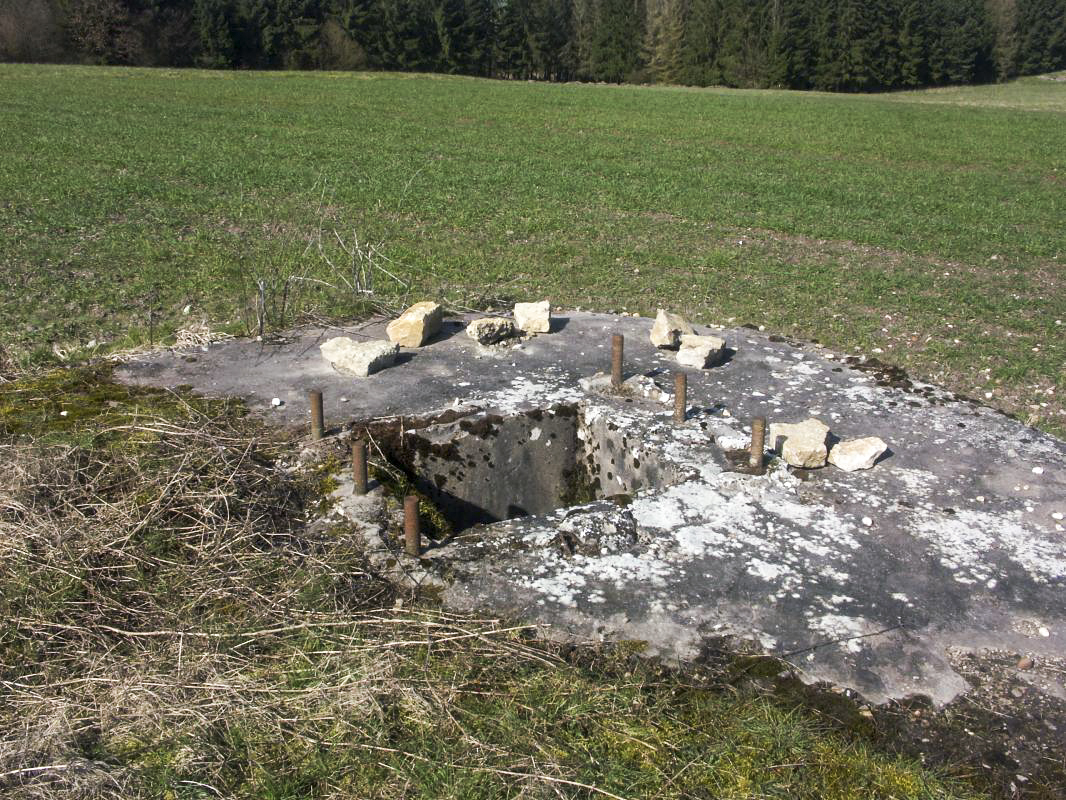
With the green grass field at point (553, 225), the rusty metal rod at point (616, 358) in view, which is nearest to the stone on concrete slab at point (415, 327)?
the green grass field at point (553, 225)

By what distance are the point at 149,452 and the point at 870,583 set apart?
320 centimetres

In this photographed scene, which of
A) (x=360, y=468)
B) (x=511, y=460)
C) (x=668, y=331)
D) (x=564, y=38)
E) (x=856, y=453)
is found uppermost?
(x=564, y=38)

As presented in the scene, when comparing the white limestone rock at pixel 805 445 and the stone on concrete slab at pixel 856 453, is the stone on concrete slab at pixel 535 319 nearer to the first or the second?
the white limestone rock at pixel 805 445

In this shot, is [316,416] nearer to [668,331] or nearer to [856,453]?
[668,331]

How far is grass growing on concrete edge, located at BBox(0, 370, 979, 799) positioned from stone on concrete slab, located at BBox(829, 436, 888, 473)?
1.72 metres

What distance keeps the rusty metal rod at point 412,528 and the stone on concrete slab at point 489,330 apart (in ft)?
7.51

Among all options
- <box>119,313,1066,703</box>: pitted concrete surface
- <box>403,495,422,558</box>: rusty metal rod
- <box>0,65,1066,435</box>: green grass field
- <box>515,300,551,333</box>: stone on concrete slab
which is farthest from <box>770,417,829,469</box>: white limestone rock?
<box>0,65,1066,435</box>: green grass field

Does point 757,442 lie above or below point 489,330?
below

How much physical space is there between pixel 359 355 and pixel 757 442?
2.36 m

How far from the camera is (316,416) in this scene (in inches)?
183

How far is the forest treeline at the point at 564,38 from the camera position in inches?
1802

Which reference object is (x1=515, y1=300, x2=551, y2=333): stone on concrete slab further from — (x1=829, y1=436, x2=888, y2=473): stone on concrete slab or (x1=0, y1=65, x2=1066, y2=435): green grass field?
(x1=829, y1=436, x2=888, y2=473): stone on concrete slab

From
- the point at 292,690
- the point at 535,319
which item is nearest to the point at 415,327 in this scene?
the point at 535,319

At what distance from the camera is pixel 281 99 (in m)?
30.9
